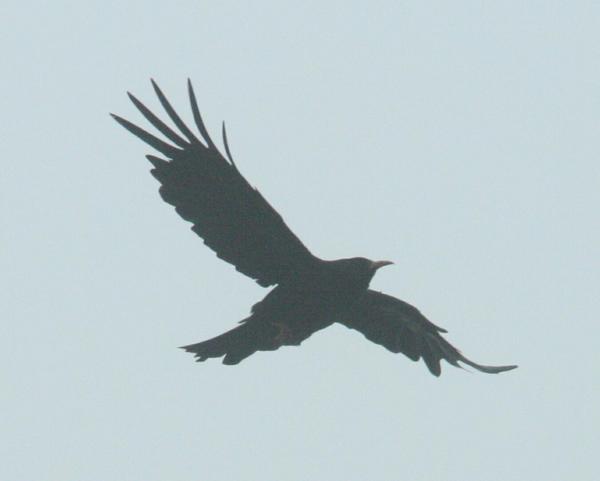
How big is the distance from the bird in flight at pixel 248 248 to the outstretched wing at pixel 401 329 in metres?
0.54

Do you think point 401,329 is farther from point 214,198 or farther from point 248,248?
point 214,198

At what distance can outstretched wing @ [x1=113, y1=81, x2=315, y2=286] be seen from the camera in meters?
14.3

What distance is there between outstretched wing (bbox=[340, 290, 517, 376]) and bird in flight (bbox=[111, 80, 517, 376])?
0.54 m

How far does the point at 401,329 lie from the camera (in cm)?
1655

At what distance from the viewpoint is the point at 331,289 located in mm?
15016

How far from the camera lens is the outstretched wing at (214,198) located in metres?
14.3

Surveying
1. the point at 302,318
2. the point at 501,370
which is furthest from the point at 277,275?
the point at 501,370

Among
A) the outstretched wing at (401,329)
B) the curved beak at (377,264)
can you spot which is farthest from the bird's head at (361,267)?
the outstretched wing at (401,329)

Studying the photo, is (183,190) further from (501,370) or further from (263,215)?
(501,370)

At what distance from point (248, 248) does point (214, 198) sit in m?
0.60

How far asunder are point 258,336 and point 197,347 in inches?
22.3

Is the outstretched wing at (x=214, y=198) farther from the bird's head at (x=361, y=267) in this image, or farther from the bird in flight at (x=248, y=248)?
the bird's head at (x=361, y=267)

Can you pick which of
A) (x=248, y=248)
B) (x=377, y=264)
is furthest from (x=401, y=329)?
(x=248, y=248)

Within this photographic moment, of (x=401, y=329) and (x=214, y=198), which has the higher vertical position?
(x=214, y=198)
